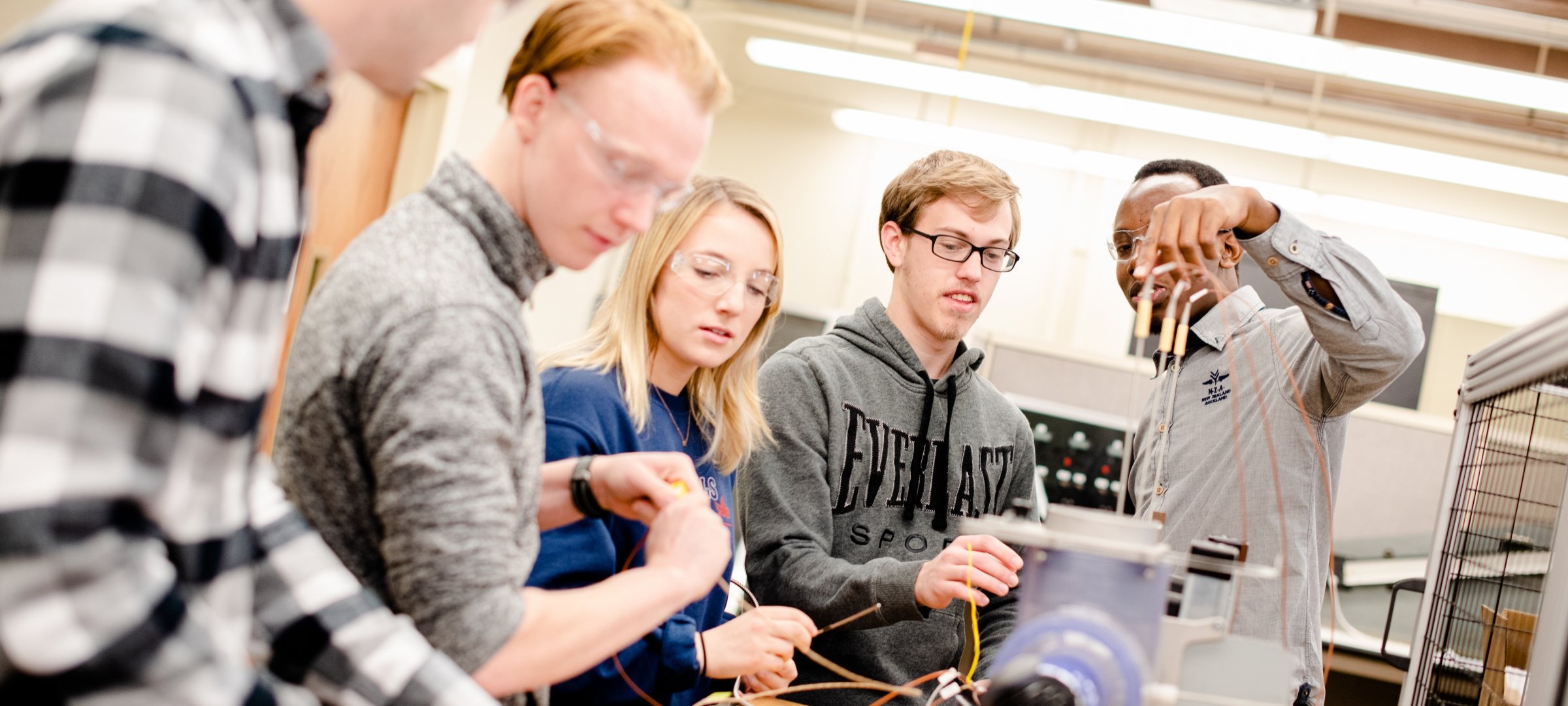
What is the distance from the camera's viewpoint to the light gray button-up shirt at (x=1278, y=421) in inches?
55.1

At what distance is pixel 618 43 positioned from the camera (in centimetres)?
80

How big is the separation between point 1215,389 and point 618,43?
1268 millimetres

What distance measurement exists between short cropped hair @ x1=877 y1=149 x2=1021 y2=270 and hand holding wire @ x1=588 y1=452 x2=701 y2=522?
2.89 ft

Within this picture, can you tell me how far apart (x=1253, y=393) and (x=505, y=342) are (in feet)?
4.30

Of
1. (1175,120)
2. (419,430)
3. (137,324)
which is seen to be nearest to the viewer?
(137,324)

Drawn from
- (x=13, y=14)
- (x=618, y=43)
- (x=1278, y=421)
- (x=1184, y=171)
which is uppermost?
(x=1184, y=171)

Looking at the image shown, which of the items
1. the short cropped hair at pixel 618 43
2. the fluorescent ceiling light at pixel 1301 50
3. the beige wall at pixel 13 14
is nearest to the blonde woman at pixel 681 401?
the short cropped hair at pixel 618 43

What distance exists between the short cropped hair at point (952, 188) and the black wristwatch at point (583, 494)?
0.90m

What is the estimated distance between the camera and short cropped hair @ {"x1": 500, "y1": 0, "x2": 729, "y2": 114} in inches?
31.4

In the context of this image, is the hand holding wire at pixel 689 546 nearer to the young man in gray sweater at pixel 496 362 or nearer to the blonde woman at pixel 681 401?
the young man in gray sweater at pixel 496 362

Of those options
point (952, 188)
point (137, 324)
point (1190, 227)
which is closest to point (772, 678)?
point (1190, 227)

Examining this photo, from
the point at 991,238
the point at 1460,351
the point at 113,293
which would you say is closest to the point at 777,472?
the point at 991,238

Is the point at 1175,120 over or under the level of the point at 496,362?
over

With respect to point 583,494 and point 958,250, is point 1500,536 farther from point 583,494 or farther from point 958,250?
point 583,494
